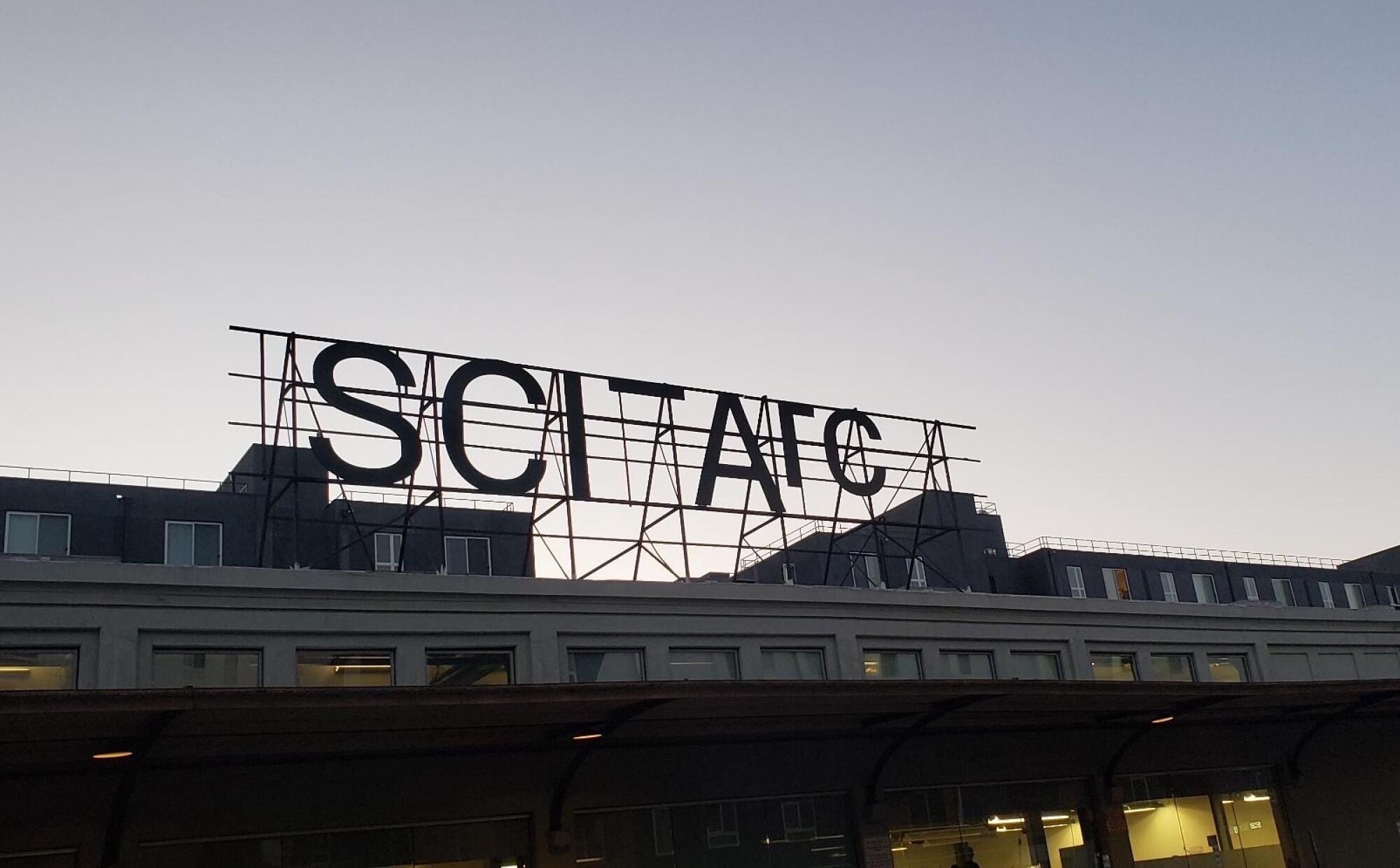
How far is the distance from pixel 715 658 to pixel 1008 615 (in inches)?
341

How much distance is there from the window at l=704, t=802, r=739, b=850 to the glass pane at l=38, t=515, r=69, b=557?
34.3 m

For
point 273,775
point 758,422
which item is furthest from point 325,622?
point 758,422

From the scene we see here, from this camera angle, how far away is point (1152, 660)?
34.9 metres

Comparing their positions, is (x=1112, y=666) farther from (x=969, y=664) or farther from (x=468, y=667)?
(x=468, y=667)

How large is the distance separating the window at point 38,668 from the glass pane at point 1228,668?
29.0 m

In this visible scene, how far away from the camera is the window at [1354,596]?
92.2 m

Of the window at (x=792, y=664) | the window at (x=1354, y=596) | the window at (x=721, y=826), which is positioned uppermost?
the window at (x=1354, y=596)

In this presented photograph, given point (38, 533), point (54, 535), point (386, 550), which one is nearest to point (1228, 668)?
point (386, 550)

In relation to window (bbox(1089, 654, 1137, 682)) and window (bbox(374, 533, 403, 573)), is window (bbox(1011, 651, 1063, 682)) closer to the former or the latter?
window (bbox(1089, 654, 1137, 682))

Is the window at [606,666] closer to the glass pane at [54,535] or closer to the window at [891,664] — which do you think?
the window at [891,664]

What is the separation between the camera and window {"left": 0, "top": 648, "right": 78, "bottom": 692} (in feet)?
69.0

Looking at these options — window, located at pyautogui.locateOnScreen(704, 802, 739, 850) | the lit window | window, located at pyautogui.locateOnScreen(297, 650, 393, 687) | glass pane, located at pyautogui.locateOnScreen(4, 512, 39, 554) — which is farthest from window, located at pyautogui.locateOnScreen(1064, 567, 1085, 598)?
window, located at pyautogui.locateOnScreen(297, 650, 393, 687)

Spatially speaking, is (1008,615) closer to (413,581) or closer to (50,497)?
(413,581)

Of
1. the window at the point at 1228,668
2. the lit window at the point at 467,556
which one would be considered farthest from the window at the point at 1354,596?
the lit window at the point at 467,556
